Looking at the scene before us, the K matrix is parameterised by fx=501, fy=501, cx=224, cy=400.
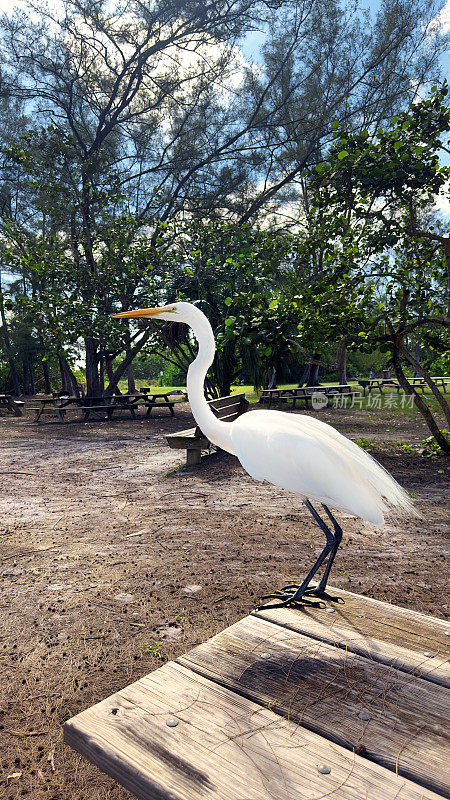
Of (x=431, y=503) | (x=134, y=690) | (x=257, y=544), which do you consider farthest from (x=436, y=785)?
(x=431, y=503)

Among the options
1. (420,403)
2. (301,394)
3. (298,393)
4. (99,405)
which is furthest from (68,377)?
(420,403)

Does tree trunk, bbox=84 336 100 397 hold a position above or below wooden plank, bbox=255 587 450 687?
above

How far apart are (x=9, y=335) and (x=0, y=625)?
25.7 metres

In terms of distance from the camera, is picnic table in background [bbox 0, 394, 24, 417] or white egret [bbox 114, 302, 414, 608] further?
picnic table in background [bbox 0, 394, 24, 417]

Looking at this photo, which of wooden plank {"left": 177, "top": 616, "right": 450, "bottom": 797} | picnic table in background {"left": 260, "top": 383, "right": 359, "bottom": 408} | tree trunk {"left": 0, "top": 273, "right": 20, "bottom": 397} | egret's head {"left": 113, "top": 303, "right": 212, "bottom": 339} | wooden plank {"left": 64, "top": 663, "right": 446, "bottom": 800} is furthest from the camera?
tree trunk {"left": 0, "top": 273, "right": 20, "bottom": 397}

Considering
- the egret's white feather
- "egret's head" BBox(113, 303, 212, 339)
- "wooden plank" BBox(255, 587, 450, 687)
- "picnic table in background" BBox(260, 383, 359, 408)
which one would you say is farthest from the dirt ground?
"picnic table in background" BBox(260, 383, 359, 408)

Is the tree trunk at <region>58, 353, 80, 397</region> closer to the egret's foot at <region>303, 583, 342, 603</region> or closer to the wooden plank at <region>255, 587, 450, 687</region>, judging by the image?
the egret's foot at <region>303, 583, 342, 603</region>

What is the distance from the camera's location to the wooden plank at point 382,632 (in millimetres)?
1773

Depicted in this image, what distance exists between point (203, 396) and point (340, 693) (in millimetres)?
1616

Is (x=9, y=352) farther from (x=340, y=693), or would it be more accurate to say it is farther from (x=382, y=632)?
(x=340, y=693)

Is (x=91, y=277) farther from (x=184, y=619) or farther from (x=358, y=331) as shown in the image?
(x=184, y=619)

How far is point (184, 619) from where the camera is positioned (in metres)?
3.31

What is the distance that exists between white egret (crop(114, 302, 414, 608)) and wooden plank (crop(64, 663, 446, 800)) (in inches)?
39.2

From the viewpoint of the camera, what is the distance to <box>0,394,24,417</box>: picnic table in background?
58.0 feet
